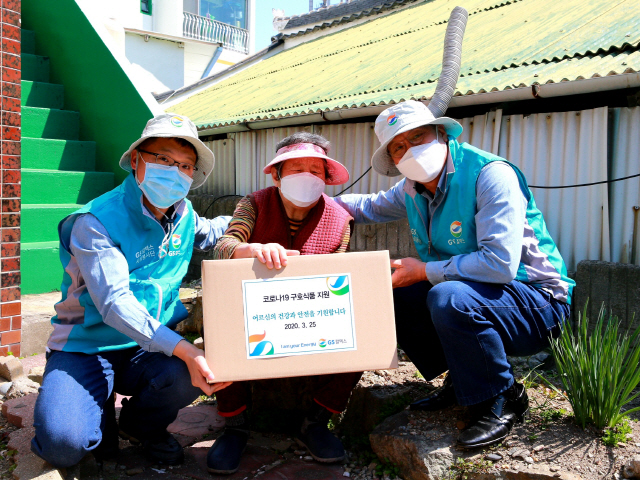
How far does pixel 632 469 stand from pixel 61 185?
547cm

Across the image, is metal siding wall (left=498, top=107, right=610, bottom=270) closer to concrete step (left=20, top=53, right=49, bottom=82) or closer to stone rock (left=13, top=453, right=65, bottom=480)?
stone rock (left=13, top=453, right=65, bottom=480)

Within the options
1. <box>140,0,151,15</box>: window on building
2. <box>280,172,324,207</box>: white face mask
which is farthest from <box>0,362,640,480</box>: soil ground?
<box>140,0,151,15</box>: window on building

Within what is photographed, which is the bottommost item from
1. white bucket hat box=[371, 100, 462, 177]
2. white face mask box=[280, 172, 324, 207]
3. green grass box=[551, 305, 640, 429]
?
green grass box=[551, 305, 640, 429]

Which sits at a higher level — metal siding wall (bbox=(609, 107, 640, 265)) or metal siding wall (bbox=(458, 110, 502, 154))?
metal siding wall (bbox=(458, 110, 502, 154))

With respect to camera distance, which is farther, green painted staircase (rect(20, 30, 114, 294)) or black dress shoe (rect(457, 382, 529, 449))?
green painted staircase (rect(20, 30, 114, 294))

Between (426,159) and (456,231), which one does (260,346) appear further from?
(426,159)

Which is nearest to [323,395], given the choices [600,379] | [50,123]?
[600,379]

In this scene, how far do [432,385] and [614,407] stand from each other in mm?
Result: 1070

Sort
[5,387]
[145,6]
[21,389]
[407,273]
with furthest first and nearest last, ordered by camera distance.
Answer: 1. [145,6]
2. [5,387]
3. [21,389]
4. [407,273]

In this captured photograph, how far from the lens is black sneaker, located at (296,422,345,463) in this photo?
283 cm

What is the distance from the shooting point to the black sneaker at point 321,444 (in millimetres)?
2834

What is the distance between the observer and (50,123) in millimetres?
6219

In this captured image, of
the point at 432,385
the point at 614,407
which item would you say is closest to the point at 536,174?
the point at 432,385

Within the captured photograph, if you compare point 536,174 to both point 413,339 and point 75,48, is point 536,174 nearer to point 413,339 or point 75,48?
point 413,339
